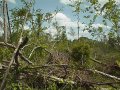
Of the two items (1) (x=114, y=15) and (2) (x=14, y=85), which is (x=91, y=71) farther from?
(1) (x=114, y=15)

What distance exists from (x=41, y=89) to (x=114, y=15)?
2251 centimetres

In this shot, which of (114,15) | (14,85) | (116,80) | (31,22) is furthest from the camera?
(114,15)

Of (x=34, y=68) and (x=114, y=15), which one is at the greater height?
(x=114, y=15)

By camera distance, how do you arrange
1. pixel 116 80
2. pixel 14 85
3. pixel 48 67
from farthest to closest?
pixel 116 80 < pixel 48 67 < pixel 14 85

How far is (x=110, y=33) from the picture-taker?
29.3m

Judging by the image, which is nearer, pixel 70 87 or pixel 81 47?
pixel 70 87

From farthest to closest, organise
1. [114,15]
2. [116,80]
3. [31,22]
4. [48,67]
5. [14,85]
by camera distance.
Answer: [114,15] < [31,22] < [116,80] < [48,67] < [14,85]

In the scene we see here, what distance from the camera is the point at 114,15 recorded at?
2777 centimetres

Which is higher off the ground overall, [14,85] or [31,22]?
[31,22]

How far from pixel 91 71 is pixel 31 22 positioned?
17713 mm

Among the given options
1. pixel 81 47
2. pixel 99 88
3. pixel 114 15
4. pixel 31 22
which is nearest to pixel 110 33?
pixel 114 15

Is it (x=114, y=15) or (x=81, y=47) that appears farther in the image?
(x=114, y=15)

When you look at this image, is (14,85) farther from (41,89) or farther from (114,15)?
(114,15)

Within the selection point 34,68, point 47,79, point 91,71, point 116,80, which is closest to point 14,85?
point 34,68
